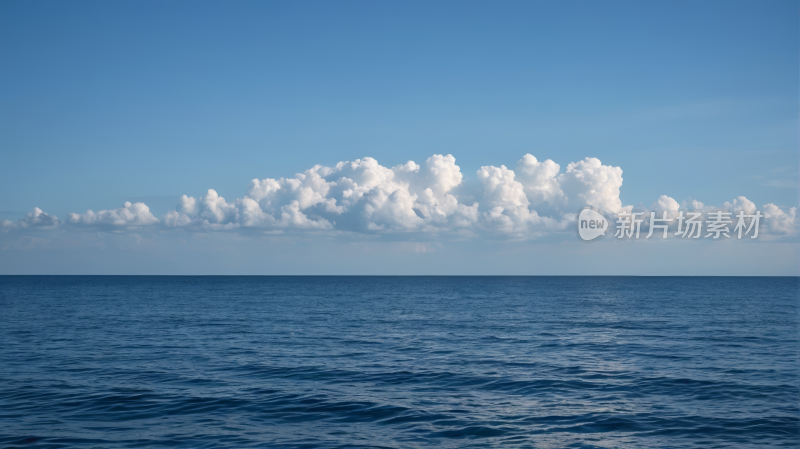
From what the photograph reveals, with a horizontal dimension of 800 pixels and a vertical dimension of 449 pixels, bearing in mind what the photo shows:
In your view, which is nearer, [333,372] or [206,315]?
[333,372]

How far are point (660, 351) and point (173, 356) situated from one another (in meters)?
35.1

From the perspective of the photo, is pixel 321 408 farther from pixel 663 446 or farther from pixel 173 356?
pixel 173 356

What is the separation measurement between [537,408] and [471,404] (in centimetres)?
292

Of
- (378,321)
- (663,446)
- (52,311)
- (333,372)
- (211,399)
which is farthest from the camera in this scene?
(52,311)

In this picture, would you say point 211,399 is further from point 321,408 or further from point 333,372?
point 333,372

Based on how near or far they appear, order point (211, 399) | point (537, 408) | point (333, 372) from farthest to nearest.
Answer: point (333, 372) → point (211, 399) → point (537, 408)

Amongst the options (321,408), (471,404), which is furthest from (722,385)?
(321,408)

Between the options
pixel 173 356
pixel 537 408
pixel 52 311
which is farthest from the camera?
pixel 52 311

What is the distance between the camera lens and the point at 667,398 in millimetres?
24406

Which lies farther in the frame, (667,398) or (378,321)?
(378,321)

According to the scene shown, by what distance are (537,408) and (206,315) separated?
187 ft

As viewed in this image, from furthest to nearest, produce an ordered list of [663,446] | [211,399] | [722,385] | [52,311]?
[52,311] < [722,385] < [211,399] < [663,446]

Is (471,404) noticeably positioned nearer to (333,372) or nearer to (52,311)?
→ (333,372)

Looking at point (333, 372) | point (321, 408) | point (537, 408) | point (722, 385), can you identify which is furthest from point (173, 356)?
point (722, 385)
